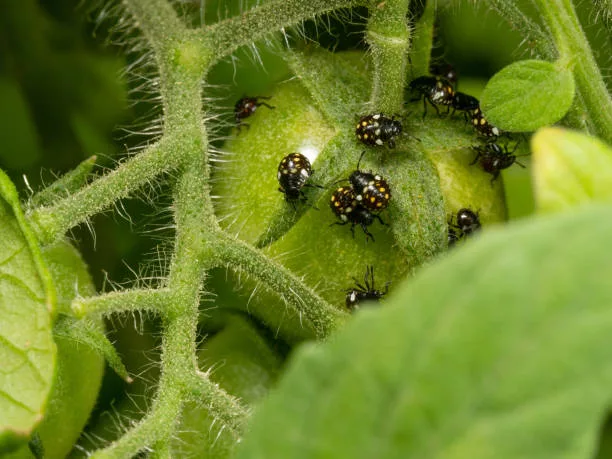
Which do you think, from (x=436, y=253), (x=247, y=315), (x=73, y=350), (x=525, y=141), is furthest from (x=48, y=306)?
(x=525, y=141)

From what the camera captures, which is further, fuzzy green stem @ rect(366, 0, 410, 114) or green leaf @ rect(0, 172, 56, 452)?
fuzzy green stem @ rect(366, 0, 410, 114)

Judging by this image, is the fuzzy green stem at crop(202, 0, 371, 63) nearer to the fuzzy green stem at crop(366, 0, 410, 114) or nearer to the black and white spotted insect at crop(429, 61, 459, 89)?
the fuzzy green stem at crop(366, 0, 410, 114)

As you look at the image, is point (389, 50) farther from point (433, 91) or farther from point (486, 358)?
point (486, 358)

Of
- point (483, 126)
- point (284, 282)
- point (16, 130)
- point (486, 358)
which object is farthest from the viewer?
point (16, 130)

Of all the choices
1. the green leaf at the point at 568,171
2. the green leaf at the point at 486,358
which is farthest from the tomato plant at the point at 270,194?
the green leaf at the point at 486,358

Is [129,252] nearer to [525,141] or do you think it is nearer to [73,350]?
[73,350]

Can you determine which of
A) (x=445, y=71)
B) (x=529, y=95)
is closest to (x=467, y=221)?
(x=529, y=95)

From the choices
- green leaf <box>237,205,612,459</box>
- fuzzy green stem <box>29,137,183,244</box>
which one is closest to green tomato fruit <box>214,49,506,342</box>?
fuzzy green stem <box>29,137,183,244</box>

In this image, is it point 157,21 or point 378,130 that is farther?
point 157,21
